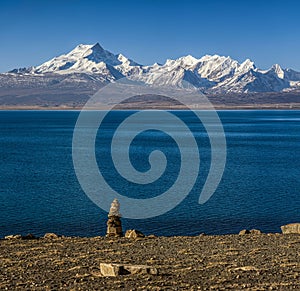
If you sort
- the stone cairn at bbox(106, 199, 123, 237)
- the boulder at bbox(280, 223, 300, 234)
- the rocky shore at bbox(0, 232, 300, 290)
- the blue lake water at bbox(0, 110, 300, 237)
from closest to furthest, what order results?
the rocky shore at bbox(0, 232, 300, 290) < the stone cairn at bbox(106, 199, 123, 237) < the boulder at bbox(280, 223, 300, 234) < the blue lake water at bbox(0, 110, 300, 237)

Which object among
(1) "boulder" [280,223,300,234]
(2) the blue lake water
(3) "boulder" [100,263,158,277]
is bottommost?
(2) the blue lake water

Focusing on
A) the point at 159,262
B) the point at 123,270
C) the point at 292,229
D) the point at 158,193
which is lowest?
the point at 158,193

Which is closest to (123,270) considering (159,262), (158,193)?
(159,262)

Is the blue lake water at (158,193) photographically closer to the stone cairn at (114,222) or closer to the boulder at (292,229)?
the boulder at (292,229)

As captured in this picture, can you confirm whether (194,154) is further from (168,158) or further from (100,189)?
(100,189)

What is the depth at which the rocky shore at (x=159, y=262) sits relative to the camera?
1365 cm

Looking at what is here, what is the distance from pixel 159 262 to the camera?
16297 millimetres

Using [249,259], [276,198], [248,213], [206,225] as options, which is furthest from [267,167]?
[249,259]

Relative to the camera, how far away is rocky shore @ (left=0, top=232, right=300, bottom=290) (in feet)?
44.8

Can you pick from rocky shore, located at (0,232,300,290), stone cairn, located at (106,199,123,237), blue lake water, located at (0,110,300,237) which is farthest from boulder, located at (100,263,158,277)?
blue lake water, located at (0,110,300,237)

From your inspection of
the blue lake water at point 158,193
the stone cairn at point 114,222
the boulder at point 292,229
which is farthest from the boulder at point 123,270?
the blue lake water at point 158,193

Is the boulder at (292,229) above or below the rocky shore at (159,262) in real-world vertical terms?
below

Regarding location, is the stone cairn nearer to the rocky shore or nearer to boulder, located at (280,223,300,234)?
the rocky shore

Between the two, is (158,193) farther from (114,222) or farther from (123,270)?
(123,270)
